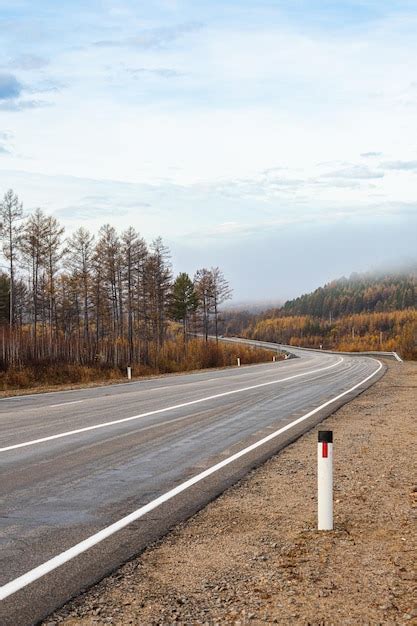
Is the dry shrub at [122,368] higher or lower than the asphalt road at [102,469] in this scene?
lower

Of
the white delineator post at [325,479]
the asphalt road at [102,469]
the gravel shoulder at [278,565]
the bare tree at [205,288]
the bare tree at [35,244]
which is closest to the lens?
the gravel shoulder at [278,565]

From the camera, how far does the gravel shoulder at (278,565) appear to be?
445 centimetres

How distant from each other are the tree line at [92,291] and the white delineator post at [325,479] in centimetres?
2714

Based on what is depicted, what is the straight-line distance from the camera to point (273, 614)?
14.5ft

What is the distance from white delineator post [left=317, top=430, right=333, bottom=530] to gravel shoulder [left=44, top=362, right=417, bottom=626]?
133 millimetres

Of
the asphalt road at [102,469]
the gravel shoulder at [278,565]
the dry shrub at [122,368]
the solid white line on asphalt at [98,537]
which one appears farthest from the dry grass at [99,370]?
the gravel shoulder at [278,565]

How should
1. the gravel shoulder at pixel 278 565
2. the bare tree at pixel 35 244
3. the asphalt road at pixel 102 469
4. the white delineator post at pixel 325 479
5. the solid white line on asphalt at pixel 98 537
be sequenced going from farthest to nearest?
the bare tree at pixel 35 244, the white delineator post at pixel 325 479, the asphalt road at pixel 102 469, the solid white line on asphalt at pixel 98 537, the gravel shoulder at pixel 278 565

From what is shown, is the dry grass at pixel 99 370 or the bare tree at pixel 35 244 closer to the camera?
the dry grass at pixel 99 370

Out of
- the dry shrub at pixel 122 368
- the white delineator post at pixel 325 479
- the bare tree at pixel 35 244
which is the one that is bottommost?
the dry shrub at pixel 122 368

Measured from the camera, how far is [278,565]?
17.9 feet

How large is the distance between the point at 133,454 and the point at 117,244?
64.5m

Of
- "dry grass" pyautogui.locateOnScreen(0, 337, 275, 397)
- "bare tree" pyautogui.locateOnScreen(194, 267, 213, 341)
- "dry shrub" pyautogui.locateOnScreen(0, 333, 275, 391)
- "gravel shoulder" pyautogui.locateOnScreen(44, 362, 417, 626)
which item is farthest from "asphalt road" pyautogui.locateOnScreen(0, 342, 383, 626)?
"bare tree" pyautogui.locateOnScreen(194, 267, 213, 341)

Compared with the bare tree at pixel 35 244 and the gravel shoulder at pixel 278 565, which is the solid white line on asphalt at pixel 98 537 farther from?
the bare tree at pixel 35 244

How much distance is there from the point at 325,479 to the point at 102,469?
4021 millimetres
